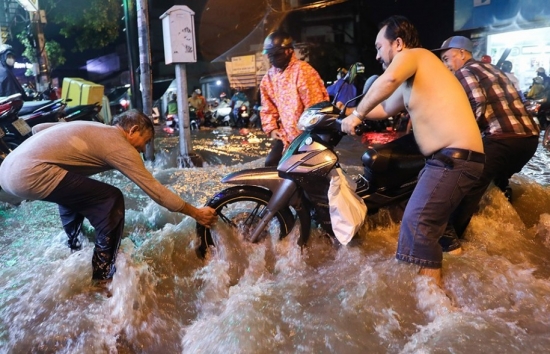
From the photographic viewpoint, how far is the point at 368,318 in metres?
2.69

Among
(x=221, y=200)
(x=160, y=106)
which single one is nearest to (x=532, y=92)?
(x=221, y=200)

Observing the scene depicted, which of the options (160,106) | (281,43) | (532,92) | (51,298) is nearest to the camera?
(51,298)

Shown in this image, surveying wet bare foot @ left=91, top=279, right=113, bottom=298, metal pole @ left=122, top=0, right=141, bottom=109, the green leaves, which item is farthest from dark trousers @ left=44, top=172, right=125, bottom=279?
the green leaves

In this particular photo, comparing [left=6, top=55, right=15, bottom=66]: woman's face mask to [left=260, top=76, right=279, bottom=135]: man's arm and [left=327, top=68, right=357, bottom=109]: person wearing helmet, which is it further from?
[left=260, top=76, right=279, bottom=135]: man's arm

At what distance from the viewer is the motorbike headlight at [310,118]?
10.6ft

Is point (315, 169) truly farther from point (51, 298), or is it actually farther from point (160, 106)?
A: point (160, 106)

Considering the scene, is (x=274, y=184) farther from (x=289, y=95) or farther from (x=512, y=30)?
(x=512, y=30)

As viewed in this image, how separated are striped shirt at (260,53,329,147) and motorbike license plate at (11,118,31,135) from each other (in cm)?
428

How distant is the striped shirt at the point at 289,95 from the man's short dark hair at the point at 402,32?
4.30 ft

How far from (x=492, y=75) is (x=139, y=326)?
348 centimetres

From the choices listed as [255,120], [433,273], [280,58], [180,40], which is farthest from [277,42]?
[255,120]

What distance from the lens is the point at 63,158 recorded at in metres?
2.93

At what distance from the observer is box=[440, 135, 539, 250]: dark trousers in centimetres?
368

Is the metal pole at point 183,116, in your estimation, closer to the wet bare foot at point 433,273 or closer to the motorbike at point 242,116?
the wet bare foot at point 433,273
